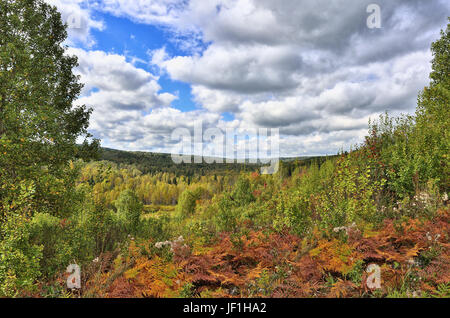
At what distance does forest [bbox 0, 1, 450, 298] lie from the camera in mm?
3730

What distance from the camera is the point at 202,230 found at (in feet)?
19.8

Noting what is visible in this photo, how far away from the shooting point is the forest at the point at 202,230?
373cm

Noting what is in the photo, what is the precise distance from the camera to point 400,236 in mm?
5395
